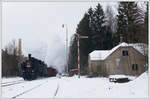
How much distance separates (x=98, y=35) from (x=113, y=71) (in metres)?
15.3

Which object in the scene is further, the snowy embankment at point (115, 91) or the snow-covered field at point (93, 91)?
the snow-covered field at point (93, 91)

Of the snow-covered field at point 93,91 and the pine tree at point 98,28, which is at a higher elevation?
the pine tree at point 98,28

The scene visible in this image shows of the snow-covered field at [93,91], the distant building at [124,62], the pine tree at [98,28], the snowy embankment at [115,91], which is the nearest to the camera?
the snowy embankment at [115,91]

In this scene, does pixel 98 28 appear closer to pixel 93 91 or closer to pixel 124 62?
pixel 124 62

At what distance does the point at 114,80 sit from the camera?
2203 cm

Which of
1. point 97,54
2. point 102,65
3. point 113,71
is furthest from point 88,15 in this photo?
point 113,71

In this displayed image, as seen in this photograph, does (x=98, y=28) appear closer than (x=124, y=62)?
No

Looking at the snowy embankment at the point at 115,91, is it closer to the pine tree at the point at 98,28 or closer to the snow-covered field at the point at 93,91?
the snow-covered field at the point at 93,91

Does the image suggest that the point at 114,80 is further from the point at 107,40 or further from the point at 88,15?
the point at 88,15

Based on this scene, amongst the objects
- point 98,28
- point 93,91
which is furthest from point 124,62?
point 93,91

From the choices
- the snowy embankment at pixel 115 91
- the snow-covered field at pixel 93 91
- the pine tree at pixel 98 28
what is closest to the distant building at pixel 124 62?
the pine tree at pixel 98 28

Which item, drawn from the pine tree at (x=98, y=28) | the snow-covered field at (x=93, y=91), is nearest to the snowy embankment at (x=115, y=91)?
the snow-covered field at (x=93, y=91)

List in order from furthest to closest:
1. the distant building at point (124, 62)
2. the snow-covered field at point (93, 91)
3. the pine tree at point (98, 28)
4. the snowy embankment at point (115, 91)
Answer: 1. the pine tree at point (98, 28)
2. the distant building at point (124, 62)
3. the snow-covered field at point (93, 91)
4. the snowy embankment at point (115, 91)

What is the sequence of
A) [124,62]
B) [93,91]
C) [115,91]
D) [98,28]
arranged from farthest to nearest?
[98,28] < [124,62] < [93,91] < [115,91]
